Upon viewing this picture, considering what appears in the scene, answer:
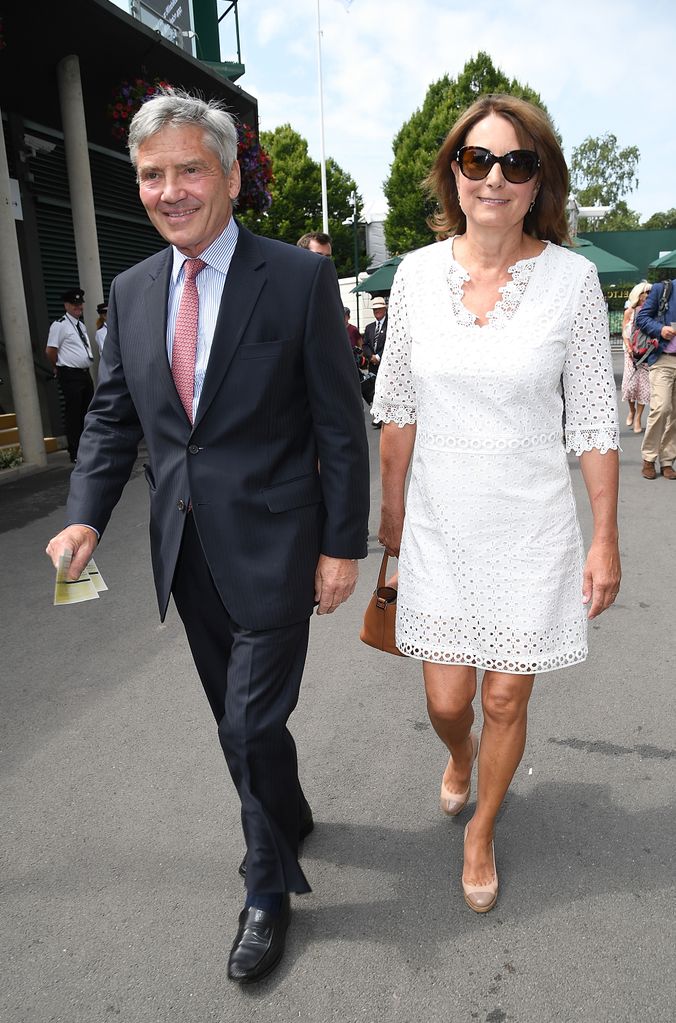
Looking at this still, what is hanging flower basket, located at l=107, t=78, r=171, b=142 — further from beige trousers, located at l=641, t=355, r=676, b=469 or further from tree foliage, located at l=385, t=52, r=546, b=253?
tree foliage, located at l=385, t=52, r=546, b=253

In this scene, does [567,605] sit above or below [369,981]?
above

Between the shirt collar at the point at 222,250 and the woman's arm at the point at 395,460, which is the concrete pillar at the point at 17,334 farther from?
the woman's arm at the point at 395,460

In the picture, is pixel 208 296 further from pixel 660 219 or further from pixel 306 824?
pixel 660 219

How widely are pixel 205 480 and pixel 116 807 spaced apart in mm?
1466

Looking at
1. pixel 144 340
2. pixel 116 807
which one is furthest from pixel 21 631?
pixel 144 340

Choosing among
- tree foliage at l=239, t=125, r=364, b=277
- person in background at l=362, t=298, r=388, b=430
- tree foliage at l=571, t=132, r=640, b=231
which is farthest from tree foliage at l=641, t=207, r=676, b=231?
person in background at l=362, t=298, r=388, b=430

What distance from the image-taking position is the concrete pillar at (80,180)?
10.7 meters

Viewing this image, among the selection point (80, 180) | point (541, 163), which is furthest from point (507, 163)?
point (80, 180)

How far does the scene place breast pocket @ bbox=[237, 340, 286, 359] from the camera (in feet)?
6.93

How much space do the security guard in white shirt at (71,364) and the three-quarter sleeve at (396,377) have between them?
8.51 meters

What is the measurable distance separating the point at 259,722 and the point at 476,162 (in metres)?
1.59

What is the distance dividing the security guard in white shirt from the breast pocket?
8.76 meters

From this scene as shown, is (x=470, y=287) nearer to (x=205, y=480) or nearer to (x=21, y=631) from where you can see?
(x=205, y=480)

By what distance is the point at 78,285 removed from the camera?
1341cm
